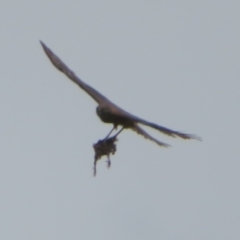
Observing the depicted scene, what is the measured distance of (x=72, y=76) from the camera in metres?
14.1

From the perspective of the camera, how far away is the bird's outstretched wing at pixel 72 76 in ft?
45.0

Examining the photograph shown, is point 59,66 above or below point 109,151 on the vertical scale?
above

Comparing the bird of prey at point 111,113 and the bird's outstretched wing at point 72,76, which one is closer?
the bird of prey at point 111,113

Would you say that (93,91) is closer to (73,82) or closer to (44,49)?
(73,82)

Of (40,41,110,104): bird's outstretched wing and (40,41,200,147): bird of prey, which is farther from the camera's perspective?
(40,41,110,104): bird's outstretched wing

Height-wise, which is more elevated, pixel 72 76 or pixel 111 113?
pixel 72 76

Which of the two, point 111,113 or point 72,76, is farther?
point 72,76

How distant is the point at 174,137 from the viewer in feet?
39.3

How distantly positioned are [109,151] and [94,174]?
0.89 metres

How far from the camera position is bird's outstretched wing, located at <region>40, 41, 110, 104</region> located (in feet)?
45.0

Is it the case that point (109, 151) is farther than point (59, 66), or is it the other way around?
point (59, 66)

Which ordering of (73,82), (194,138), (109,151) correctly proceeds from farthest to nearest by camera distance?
(73,82) < (109,151) < (194,138)

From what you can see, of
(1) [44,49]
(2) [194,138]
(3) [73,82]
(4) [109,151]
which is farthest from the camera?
(1) [44,49]

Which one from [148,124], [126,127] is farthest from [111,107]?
[148,124]
